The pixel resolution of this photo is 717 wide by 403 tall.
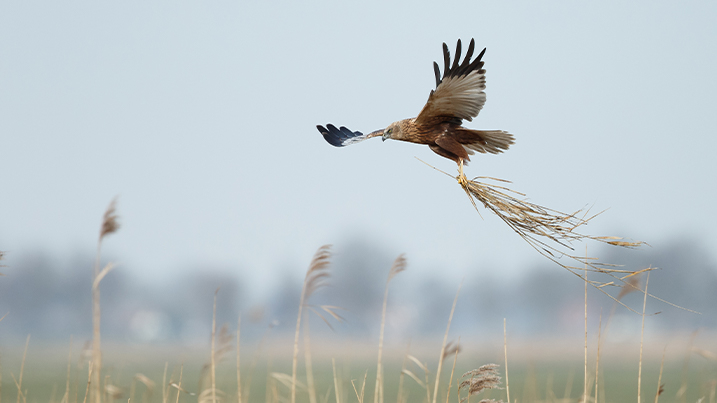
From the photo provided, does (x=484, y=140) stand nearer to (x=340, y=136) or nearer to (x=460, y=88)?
(x=460, y=88)

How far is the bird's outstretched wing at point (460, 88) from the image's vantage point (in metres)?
3.13

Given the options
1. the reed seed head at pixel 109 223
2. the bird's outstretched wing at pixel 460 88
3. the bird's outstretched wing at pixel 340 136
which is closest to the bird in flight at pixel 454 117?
the bird's outstretched wing at pixel 460 88

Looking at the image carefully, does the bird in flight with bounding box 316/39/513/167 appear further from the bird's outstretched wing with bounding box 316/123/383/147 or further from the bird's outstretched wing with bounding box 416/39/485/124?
the bird's outstretched wing with bounding box 316/123/383/147

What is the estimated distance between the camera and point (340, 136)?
174 inches

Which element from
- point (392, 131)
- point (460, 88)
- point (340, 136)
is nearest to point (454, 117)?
point (460, 88)

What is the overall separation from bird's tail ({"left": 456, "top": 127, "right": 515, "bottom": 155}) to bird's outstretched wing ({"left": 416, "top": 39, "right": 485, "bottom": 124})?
117 mm

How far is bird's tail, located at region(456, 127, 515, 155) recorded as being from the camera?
3.25m

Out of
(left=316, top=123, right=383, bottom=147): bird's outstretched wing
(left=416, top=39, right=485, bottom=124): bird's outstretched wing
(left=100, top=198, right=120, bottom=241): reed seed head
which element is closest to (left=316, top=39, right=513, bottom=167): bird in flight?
(left=416, top=39, right=485, bottom=124): bird's outstretched wing

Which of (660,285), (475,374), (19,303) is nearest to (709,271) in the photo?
(660,285)

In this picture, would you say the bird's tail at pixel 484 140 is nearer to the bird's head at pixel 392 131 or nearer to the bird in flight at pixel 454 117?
the bird in flight at pixel 454 117

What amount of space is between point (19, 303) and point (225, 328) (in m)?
46.4

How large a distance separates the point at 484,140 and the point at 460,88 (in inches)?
15.7

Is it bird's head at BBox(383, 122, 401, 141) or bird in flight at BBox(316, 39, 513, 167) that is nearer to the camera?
bird in flight at BBox(316, 39, 513, 167)

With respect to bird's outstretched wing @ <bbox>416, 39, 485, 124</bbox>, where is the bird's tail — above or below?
below
